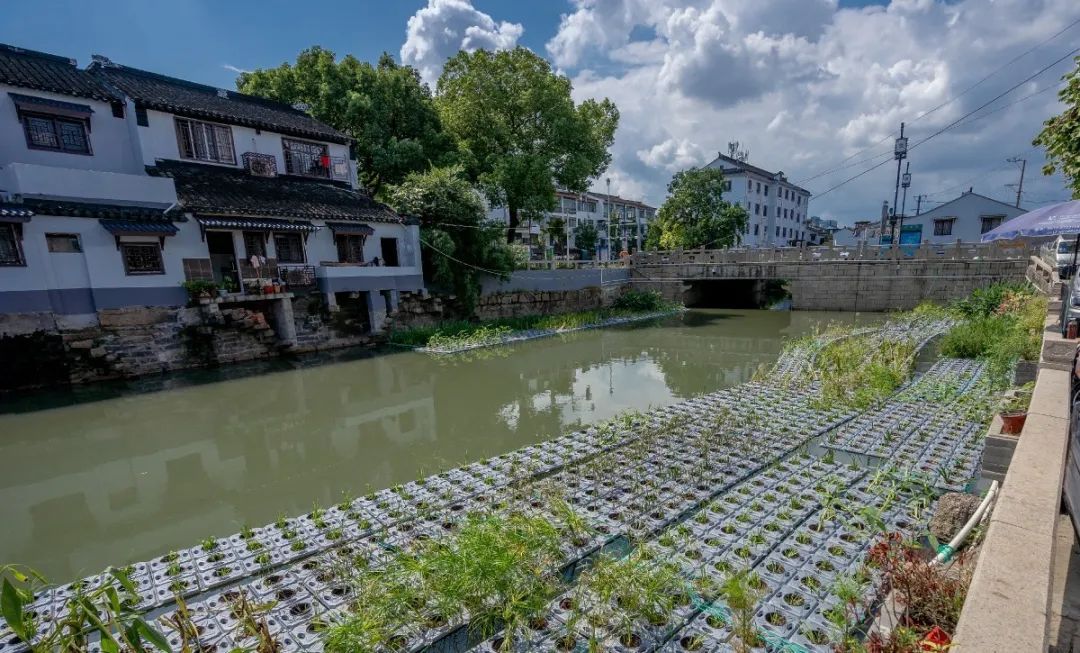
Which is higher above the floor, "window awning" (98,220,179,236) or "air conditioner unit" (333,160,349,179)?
"air conditioner unit" (333,160,349,179)

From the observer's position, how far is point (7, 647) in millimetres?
3059

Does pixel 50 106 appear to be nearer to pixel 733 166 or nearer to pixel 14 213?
pixel 14 213

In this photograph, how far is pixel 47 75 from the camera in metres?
11.7

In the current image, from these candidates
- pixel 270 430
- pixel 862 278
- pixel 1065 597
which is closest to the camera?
pixel 1065 597

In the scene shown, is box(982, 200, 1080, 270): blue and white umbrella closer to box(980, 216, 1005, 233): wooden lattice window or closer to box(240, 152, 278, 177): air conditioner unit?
box(240, 152, 278, 177): air conditioner unit

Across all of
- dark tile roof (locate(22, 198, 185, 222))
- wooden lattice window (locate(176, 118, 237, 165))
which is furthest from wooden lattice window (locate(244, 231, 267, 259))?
wooden lattice window (locate(176, 118, 237, 165))

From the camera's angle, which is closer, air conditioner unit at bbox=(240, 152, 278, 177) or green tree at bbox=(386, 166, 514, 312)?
air conditioner unit at bbox=(240, 152, 278, 177)

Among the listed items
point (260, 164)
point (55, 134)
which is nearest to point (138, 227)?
point (55, 134)

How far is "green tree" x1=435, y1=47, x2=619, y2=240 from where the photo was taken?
18.6 metres

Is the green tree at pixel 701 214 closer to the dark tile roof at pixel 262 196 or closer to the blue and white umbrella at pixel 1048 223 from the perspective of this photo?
the dark tile roof at pixel 262 196

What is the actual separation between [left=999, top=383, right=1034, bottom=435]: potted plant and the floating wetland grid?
59 centimetres

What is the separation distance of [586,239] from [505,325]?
24607 mm

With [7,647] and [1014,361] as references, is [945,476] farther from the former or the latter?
[7,647]

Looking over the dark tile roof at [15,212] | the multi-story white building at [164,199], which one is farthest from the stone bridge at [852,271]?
the dark tile roof at [15,212]
